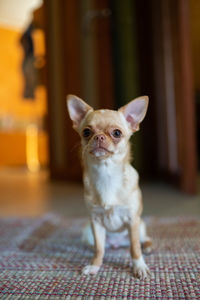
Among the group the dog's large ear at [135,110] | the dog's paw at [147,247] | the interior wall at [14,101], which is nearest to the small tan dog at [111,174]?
the dog's large ear at [135,110]

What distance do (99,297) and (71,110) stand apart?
492 millimetres

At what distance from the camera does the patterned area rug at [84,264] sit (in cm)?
63

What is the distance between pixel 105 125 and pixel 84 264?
0.43m

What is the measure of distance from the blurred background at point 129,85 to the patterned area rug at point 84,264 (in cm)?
36

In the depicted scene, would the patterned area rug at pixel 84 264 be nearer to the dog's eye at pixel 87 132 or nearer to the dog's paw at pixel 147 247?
the dog's paw at pixel 147 247

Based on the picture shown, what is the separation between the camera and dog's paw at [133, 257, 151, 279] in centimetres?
71

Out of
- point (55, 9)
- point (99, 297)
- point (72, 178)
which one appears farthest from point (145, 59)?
point (99, 297)

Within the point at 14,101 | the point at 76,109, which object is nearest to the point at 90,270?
the point at 76,109

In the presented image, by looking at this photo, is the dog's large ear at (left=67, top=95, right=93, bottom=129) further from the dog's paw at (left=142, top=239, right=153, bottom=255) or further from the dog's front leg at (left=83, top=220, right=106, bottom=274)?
the dog's paw at (left=142, top=239, right=153, bottom=255)

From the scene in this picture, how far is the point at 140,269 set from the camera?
2.39 ft

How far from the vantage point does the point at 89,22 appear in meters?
2.37

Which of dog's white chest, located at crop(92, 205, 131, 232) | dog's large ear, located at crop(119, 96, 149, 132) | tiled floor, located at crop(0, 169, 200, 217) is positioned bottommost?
tiled floor, located at crop(0, 169, 200, 217)

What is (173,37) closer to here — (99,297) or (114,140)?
(114,140)

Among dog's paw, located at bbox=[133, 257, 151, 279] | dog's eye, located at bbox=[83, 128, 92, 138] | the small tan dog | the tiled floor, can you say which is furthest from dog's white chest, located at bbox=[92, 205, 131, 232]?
the tiled floor
